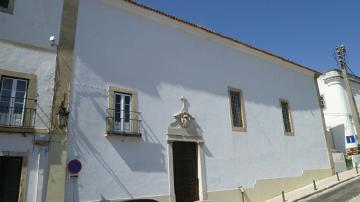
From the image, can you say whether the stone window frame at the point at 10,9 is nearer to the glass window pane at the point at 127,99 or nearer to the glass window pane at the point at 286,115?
the glass window pane at the point at 127,99

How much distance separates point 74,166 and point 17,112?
2092mm

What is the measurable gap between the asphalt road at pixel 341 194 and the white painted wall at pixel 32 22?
11.2 meters

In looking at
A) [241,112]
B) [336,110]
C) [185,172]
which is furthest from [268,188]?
[336,110]

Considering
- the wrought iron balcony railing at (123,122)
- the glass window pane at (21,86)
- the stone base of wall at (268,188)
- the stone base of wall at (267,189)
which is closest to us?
the glass window pane at (21,86)

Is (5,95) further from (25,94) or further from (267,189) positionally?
(267,189)

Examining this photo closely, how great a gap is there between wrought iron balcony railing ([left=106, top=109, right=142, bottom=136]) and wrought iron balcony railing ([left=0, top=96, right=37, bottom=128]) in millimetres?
2278

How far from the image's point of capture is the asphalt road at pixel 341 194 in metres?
12.4

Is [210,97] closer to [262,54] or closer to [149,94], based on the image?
[149,94]

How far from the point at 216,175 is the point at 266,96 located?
5442 millimetres

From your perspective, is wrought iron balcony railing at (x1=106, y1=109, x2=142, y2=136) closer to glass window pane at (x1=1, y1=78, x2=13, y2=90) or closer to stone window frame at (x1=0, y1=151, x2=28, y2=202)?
stone window frame at (x1=0, y1=151, x2=28, y2=202)

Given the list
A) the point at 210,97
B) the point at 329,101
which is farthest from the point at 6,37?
the point at 329,101

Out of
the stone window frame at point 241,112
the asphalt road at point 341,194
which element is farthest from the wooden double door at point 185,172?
the asphalt road at point 341,194

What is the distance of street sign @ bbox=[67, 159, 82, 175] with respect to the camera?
9.23 m

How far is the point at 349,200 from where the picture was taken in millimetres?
11984
